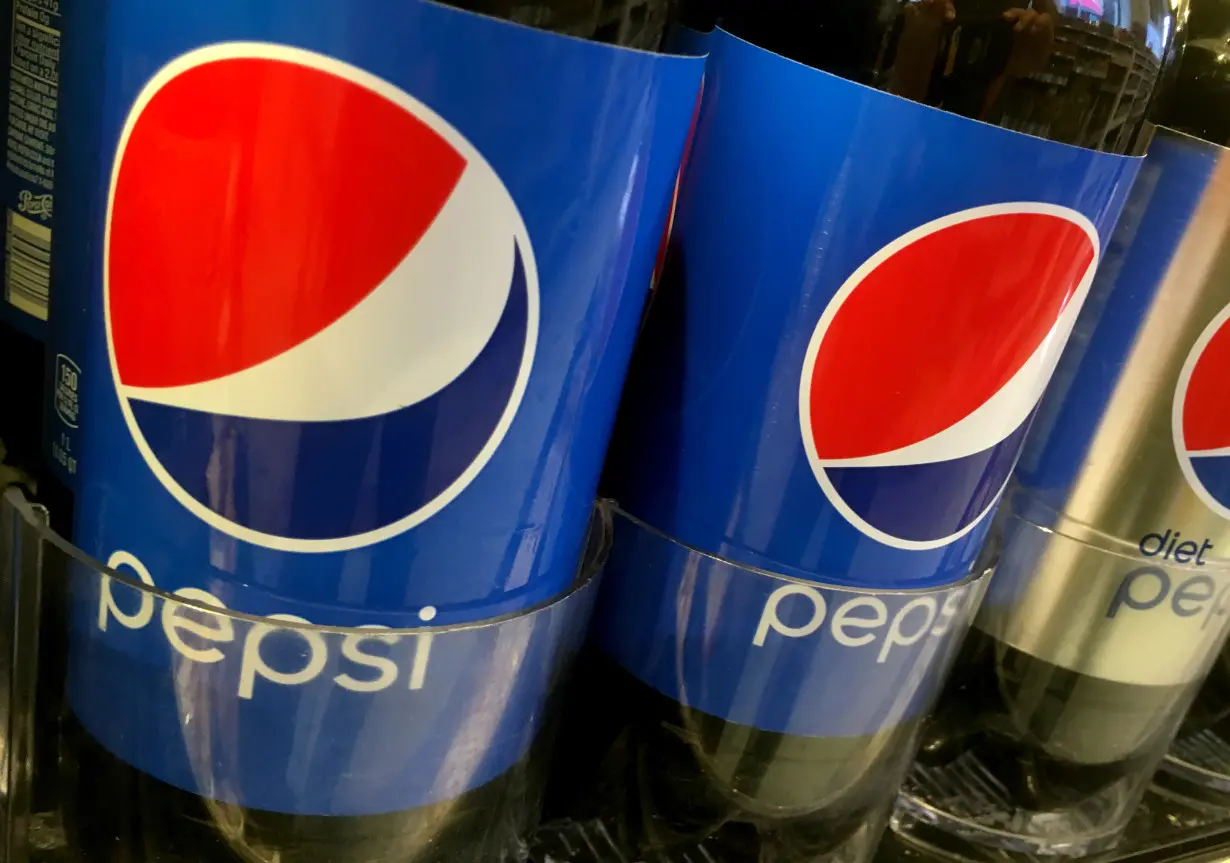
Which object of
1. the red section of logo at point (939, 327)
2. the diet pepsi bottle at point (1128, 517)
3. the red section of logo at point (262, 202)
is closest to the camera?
the red section of logo at point (262, 202)

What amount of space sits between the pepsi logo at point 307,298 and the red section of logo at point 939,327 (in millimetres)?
129

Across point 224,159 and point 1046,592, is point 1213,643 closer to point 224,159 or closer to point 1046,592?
point 1046,592

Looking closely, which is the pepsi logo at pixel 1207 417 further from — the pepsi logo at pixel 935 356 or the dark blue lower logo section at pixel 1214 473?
the pepsi logo at pixel 935 356

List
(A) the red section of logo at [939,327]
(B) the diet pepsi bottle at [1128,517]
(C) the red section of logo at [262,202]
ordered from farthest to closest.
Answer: (B) the diet pepsi bottle at [1128,517]
(A) the red section of logo at [939,327]
(C) the red section of logo at [262,202]

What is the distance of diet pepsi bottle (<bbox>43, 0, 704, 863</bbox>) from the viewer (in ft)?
0.98

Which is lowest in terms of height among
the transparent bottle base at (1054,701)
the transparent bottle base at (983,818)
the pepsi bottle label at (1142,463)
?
the transparent bottle base at (983,818)

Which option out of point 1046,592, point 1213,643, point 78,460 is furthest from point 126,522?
point 1213,643

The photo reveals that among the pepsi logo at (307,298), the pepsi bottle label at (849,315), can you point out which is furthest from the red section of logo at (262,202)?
the pepsi bottle label at (849,315)

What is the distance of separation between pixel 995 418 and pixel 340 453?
0.24m

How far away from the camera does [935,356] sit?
41cm

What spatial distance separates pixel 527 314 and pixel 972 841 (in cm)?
42

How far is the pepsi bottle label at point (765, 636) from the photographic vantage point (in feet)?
1.48

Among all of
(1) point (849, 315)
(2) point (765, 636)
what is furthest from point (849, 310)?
(2) point (765, 636)

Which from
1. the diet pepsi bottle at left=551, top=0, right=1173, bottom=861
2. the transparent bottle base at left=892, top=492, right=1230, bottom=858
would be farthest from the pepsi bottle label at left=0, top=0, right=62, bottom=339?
the transparent bottle base at left=892, top=492, right=1230, bottom=858
